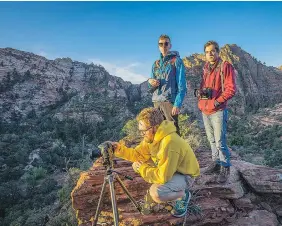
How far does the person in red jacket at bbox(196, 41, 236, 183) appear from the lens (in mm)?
3598

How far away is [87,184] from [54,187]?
13.3 metres

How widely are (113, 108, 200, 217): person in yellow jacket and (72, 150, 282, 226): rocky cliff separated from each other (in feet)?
1.51

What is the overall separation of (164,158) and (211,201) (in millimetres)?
1414

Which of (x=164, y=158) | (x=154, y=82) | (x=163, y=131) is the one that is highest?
(x=154, y=82)

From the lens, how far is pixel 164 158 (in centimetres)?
258

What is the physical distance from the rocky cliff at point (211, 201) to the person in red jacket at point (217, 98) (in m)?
0.30

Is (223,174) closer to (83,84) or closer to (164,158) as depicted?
(164,158)

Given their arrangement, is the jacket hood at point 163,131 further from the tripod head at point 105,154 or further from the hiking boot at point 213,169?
the hiking boot at point 213,169

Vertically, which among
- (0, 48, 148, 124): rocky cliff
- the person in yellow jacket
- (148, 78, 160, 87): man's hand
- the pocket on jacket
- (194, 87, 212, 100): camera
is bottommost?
the person in yellow jacket

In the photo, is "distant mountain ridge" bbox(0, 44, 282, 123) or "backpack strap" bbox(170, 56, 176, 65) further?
"distant mountain ridge" bbox(0, 44, 282, 123)

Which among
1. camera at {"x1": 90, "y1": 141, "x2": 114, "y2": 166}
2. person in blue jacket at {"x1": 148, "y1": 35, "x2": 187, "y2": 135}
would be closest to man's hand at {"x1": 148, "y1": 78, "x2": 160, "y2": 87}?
person in blue jacket at {"x1": 148, "y1": 35, "x2": 187, "y2": 135}

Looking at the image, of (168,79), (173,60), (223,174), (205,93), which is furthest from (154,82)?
(223,174)

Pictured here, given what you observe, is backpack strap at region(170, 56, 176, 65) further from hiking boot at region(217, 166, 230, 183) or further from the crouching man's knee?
the crouching man's knee

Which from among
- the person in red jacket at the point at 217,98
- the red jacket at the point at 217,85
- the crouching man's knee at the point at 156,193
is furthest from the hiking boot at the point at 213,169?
the crouching man's knee at the point at 156,193
